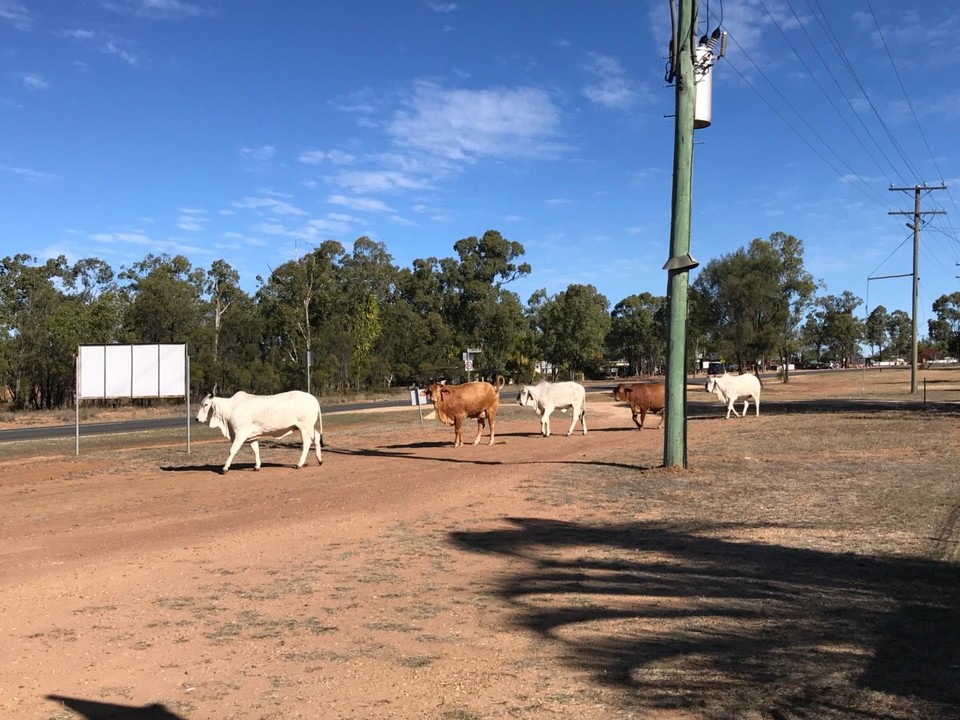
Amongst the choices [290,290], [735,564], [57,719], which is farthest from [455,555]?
[290,290]

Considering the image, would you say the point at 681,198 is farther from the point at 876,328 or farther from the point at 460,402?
the point at 876,328

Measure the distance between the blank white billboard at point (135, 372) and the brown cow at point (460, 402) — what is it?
7068mm

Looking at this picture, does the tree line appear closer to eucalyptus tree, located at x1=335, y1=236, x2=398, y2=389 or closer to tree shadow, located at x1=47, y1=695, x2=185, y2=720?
eucalyptus tree, located at x1=335, y1=236, x2=398, y2=389

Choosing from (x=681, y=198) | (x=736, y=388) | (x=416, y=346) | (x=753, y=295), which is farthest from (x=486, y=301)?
(x=681, y=198)

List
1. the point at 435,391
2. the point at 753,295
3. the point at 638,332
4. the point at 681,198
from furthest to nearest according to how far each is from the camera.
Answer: the point at 638,332 < the point at 753,295 < the point at 435,391 < the point at 681,198

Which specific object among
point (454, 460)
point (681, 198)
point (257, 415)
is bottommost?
point (454, 460)

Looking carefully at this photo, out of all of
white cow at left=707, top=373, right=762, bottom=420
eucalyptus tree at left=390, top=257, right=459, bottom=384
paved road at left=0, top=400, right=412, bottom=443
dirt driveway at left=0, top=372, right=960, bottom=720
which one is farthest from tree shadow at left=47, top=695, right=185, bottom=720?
eucalyptus tree at left=390, top=257, right=459, bottom=384

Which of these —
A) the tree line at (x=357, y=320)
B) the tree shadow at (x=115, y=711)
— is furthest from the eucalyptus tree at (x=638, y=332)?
the tree shadow at (x=115, y=711)

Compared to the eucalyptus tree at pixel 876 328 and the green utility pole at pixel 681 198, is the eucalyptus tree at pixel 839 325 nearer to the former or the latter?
the eucalyptus tree at pixel 876 328

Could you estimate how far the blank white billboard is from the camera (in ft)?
69.9

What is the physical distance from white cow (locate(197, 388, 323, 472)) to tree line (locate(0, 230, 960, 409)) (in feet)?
102

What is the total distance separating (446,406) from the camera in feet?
68.3

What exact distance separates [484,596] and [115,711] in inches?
129

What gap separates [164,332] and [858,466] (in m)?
53.0
